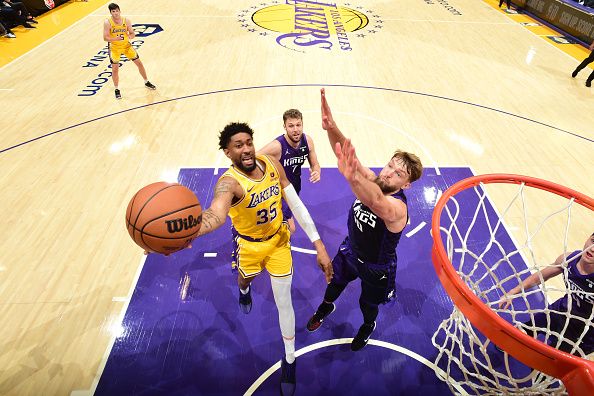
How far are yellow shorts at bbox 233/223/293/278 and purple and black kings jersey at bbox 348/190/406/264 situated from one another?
0.59 m

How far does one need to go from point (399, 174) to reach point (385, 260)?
749 mm

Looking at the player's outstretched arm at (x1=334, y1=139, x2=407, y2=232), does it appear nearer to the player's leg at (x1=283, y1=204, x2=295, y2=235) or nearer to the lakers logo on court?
the player's leg at (x1=283, y1=204, x2=295, y2=235)

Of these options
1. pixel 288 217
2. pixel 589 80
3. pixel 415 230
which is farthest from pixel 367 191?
pixel 589 80

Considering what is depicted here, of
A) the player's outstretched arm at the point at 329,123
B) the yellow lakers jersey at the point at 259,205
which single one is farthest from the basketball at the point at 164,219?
the player's outstretched arm at the point at 329,123

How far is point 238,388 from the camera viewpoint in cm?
317

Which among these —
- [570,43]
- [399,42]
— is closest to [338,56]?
[399,42]

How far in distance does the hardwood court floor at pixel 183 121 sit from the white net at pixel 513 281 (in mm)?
310

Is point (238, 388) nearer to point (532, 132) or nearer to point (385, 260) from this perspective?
point (385, 260)

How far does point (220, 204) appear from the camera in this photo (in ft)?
8.32

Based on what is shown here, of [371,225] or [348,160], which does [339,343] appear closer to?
[371,225]

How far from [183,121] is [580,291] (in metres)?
6.34

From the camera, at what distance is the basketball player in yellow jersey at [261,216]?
271 cm

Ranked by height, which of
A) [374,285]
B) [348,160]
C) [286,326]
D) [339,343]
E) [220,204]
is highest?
[348,160]

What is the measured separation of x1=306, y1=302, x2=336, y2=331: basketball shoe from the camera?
3.53 meters
